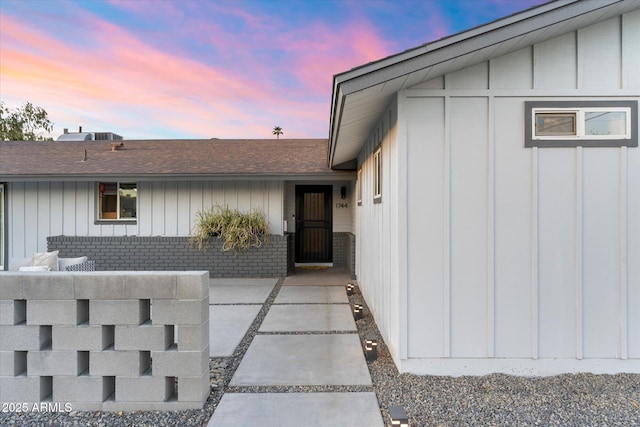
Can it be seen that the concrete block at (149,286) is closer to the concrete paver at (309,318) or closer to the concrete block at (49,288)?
the concrete block at (49,288)

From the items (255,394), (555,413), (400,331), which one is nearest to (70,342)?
(255,394)

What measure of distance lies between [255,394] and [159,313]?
1.01 metres

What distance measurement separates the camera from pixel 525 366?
9.52 feet

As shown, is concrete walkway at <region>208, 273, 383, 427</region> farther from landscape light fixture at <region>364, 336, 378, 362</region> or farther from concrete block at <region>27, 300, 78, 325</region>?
concrete block at <region>27, 300, 78, 325</region>

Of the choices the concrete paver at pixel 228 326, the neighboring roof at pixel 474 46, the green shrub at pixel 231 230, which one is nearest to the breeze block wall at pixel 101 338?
the concrete paver at pixel 228 326

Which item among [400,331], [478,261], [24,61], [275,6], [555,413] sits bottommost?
[555,413]

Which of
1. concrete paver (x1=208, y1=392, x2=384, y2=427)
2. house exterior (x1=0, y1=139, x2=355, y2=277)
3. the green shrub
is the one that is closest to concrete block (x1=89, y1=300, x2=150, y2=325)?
concrete paver (x1=208, y1=392, x2=384, y2=427)

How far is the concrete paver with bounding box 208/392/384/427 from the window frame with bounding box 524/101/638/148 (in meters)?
2.62

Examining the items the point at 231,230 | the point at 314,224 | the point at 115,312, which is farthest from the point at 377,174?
the point at 314,224

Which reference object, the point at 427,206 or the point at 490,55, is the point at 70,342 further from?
the point at 490,55

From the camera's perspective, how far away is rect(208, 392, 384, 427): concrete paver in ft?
7.36

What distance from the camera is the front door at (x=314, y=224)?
920 centimetres

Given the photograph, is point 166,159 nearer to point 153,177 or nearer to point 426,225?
point 153,177

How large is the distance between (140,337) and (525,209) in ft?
11.0
